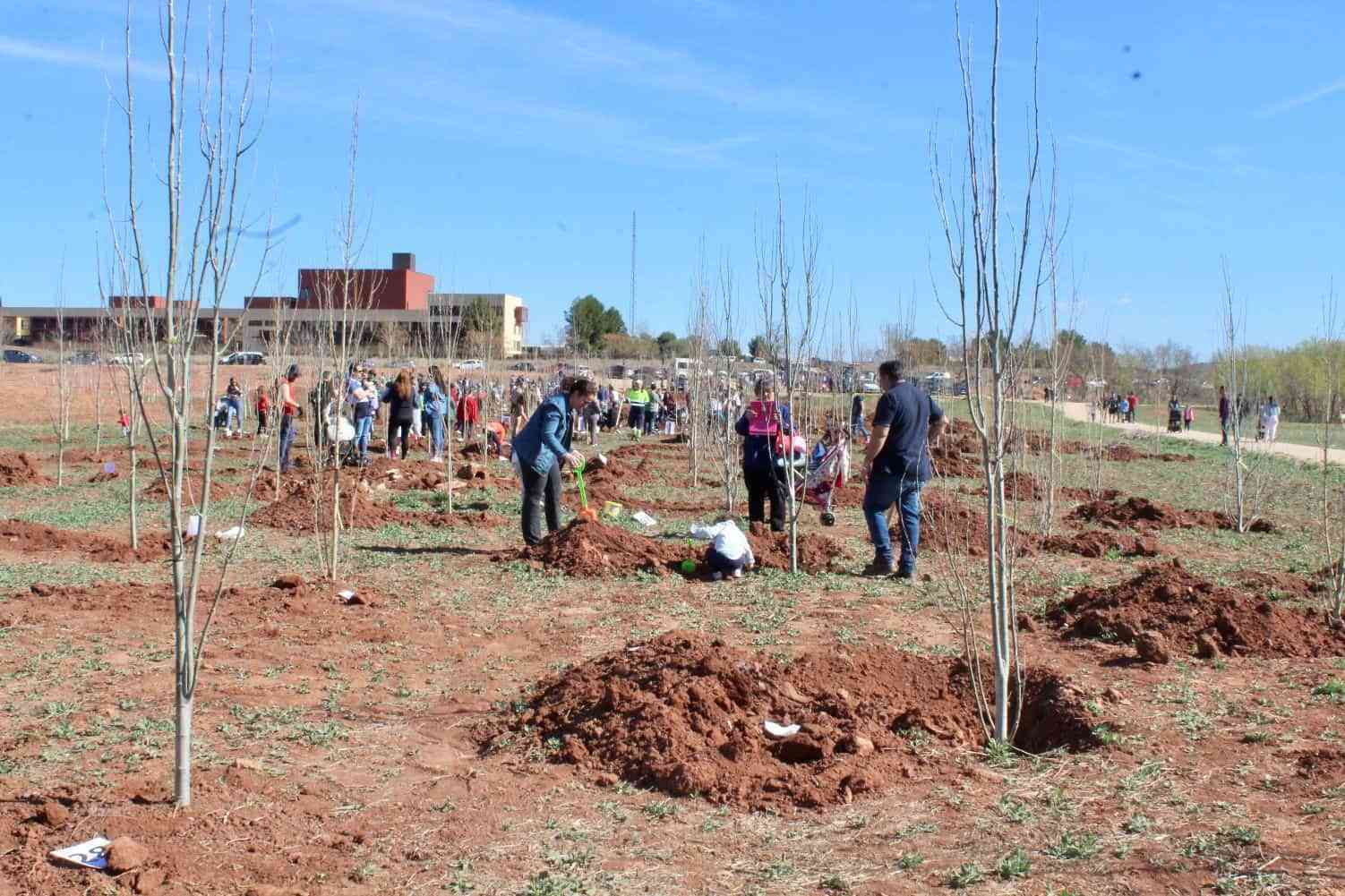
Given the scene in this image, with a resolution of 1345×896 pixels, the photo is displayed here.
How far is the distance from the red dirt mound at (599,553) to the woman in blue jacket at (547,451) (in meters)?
0.34

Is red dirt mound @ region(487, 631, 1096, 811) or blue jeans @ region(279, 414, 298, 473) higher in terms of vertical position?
blue jeans @ region(279, 414, 298, 473)

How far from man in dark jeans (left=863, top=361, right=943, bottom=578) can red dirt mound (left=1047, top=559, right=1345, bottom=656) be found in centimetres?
144

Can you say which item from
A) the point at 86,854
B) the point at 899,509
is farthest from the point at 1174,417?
the point at 86,854

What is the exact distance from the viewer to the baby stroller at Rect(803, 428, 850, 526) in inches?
480

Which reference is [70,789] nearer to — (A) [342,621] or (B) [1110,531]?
(A) [342,621]

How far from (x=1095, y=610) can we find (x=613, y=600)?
335cm

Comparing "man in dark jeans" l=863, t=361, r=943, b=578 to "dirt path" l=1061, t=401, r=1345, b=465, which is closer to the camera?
"man in dark jeans" l=863, t=361, r=943, b=578

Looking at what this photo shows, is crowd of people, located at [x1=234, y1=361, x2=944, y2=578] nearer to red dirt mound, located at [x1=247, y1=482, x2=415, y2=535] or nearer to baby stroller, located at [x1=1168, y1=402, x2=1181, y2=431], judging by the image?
red dirt mound, located at [x1=247, y1=482, x2=415, y2=535]

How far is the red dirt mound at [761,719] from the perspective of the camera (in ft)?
15.3

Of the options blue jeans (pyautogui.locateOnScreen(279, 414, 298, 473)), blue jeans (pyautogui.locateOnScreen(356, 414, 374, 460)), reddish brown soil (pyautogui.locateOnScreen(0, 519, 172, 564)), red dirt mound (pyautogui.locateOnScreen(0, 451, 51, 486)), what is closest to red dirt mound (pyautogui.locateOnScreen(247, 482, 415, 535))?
reddish brown soil (pyautogui.locateOnScreen(0, 519, 172, 564))

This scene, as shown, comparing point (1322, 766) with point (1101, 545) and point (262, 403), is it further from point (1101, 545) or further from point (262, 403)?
point (262, 403)

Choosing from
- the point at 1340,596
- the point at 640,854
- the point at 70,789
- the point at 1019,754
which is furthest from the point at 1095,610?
the point at 70,789

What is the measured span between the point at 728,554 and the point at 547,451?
6.07 feet

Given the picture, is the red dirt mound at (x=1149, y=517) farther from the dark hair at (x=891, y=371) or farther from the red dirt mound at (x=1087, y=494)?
the dark hair at (x=891, y=371)
